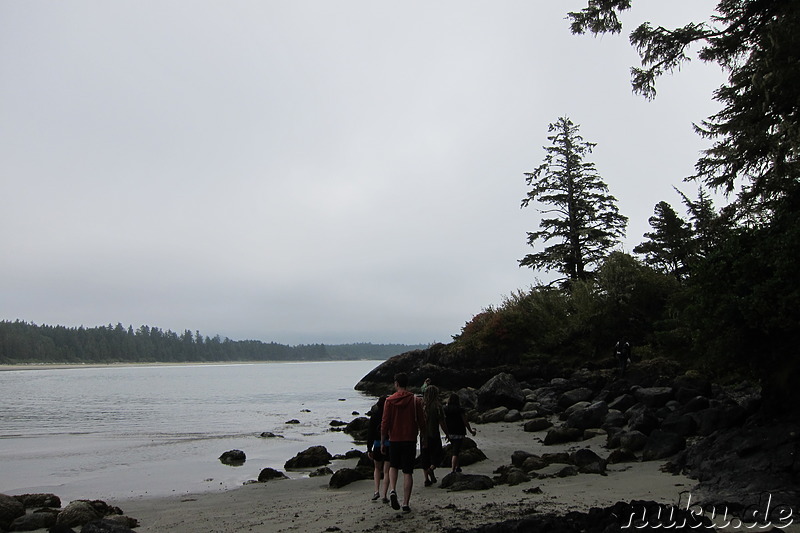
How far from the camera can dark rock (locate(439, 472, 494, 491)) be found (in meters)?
9.23

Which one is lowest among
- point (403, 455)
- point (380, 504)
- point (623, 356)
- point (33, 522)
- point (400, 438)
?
point (33, 522)

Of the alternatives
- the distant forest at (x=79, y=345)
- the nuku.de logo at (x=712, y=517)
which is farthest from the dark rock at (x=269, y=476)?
the distant forest at (x=79, y=345)

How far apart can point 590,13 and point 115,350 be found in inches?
6784

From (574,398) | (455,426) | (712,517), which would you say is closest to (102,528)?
(455,426)

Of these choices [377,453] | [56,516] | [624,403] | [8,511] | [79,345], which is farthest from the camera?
[79,345]

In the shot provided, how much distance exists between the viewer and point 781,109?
473 inches

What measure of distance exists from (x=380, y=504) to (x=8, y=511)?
6.02 m

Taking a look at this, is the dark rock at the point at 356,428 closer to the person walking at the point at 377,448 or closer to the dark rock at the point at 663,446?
the person walking at the point at 377,448

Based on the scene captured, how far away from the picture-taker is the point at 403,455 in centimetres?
811

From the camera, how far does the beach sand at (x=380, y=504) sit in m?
7.30

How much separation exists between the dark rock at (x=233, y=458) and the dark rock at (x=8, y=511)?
632 cm

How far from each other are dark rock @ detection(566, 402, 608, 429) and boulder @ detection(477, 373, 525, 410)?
6858mm

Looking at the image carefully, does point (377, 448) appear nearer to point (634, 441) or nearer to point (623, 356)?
point (634, 441)

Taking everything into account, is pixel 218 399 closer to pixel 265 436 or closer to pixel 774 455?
pixel 265 436
